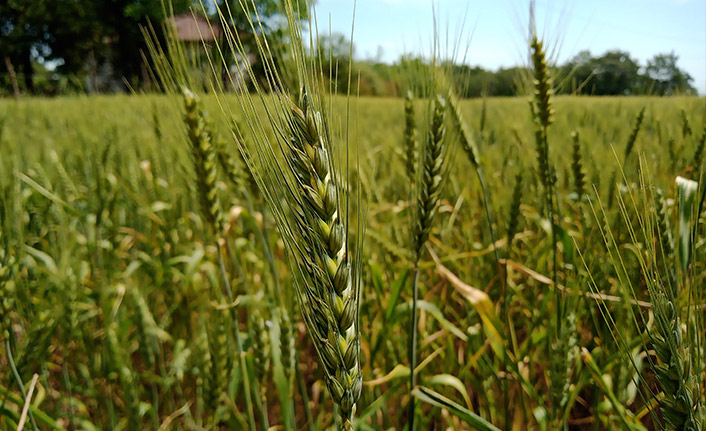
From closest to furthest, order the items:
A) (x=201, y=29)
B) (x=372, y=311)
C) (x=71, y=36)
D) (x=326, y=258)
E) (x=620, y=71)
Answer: (x=326, y=258), (x=201, y=29), (x=620, y=71), (x=372, y=311), (x=71, y=36)

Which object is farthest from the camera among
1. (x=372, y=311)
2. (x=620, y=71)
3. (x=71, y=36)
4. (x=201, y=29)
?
(x=71, y=36)

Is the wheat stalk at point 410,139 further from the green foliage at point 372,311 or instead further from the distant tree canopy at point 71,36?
the distant tree canopy at point 71,36

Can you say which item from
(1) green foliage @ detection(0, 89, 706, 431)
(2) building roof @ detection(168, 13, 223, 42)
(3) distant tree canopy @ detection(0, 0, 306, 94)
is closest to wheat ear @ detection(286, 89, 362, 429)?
(1) green foliage @ detection(0, 89, 706, 431)

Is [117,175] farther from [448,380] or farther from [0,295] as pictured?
[448,380]

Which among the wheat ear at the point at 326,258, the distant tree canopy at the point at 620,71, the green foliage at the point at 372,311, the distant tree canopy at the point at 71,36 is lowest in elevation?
the green foliage at the point at 372,311

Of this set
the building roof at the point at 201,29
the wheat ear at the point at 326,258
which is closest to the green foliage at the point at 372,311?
the wheat ear at the point at 326,258

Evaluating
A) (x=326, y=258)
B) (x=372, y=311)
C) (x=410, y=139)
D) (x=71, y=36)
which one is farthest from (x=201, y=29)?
(x=71, y=36)

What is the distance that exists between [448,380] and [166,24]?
3.71ft

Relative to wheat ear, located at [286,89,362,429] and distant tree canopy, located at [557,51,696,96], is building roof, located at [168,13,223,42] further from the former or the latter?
distant tree canopy, located at [557,51,696,96]

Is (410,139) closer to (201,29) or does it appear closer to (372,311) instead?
(372,311)

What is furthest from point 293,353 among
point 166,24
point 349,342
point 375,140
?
point 375,140

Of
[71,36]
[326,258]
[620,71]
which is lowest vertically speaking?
[326,258]

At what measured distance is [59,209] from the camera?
5.29 feet

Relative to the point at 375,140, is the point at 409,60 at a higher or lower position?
higher
